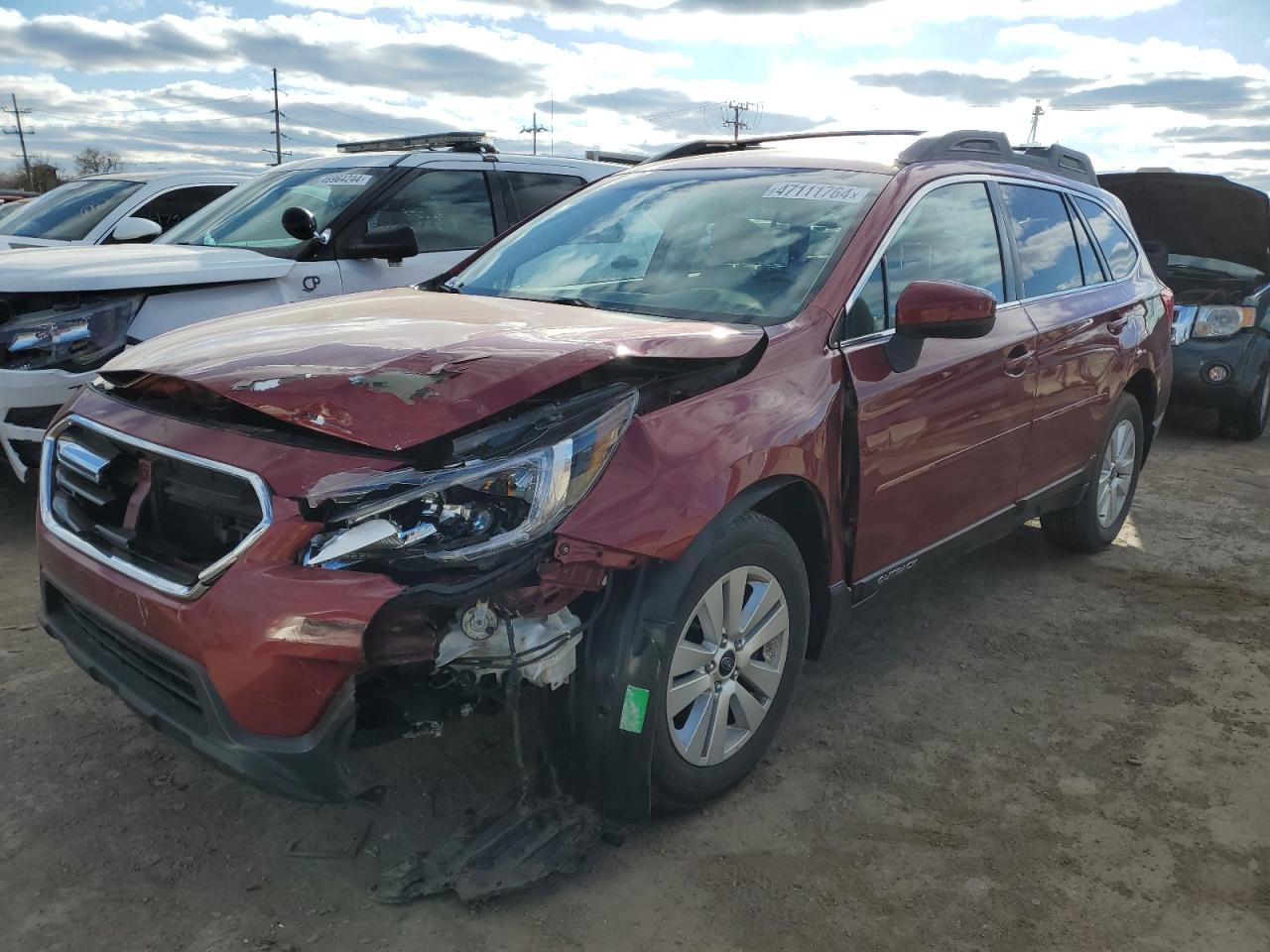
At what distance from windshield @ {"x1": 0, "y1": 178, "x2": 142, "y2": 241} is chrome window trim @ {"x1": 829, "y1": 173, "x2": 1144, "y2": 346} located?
7.01 metres

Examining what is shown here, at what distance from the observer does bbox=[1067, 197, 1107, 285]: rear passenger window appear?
4.52 meters

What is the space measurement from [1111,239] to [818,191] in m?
2.28

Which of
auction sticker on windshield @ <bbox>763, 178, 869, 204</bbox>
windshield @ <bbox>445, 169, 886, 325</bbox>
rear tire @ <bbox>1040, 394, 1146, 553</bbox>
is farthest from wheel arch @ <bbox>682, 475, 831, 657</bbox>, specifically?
rear tire @ <bbox>1040, 394, 1146, 553</bbox>

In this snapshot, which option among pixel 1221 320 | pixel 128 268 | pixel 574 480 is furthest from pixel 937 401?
pixel 1221 320

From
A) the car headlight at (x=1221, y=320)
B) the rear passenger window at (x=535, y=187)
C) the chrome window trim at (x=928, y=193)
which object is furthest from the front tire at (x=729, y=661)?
the car headlight at (x=1221, y=320)

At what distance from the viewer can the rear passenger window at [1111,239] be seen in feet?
15.6

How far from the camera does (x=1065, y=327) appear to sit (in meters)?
4.12

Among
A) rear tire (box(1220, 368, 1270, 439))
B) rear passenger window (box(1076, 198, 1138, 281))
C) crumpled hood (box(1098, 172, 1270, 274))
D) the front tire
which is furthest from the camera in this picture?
crumpled hood (box(1098, 172, 1270, 274))

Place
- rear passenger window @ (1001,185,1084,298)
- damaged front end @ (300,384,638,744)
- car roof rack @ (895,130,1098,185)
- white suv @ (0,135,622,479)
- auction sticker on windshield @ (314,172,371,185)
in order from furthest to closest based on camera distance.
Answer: auction sticker on windshield @ (314,172,371,185) < white suv @ (0,135,622,479) < rear passenger window @ (1001,185,1084,298) < car roof rack @ (895,130,1098,185) < damaged front end @ (300,384,638,744)

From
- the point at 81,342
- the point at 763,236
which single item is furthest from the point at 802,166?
the point at 81,342

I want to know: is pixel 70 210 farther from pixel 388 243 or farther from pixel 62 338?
pixel 388 243

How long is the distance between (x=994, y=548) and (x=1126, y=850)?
107 inches

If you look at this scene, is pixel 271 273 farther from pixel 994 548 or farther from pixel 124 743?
pixel 994 548

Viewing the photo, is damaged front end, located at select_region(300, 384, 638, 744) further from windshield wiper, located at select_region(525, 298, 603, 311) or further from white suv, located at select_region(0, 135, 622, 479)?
white suv, located at select_region(0, 135, 622, 479)
